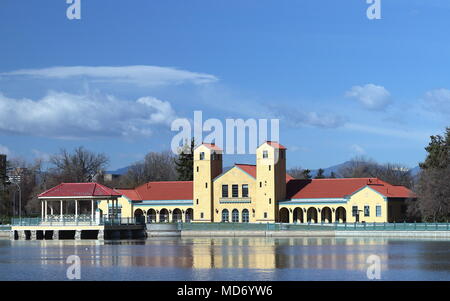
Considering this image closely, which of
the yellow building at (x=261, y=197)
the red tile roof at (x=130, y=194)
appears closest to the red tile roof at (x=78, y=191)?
the yellow building at (x=261, y=197)

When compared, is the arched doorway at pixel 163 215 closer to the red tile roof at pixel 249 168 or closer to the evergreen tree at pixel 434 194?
the red tile roof at pixel 249 168

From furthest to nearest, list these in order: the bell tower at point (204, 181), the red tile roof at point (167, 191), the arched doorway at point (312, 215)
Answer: the red tile roof at point (167, 191) < the bell tower at point (204, 181) < the arched doorway at point (312, 215)

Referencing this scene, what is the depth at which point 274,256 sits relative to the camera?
50.1m

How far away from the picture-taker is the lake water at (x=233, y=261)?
39.3 meters

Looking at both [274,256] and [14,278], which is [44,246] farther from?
[14,278]

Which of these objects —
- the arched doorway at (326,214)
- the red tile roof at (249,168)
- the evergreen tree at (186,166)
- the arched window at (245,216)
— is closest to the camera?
the arched doorway at (326,214)

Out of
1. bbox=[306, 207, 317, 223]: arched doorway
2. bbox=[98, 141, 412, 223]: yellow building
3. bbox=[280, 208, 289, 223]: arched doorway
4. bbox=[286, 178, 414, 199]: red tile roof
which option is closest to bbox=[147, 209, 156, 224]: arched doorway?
bbox=[98, 141, 412, 223]: yellow building

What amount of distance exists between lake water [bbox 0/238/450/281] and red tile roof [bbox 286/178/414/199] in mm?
21946

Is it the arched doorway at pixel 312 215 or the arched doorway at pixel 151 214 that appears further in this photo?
the arched doorway at pixel 151 214

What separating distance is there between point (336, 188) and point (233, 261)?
42.8 metres

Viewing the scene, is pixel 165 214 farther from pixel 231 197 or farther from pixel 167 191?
pixel 231 197

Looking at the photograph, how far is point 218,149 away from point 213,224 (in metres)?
13.2

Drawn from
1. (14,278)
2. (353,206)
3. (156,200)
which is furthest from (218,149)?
(14,278)

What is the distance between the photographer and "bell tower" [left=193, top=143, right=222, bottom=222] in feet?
301
